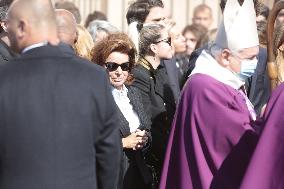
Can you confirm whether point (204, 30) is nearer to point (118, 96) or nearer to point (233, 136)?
point (118, 96)

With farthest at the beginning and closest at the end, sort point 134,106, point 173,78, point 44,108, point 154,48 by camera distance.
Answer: point 173,78 → point 154,48 → point 134,106 → point 44,108

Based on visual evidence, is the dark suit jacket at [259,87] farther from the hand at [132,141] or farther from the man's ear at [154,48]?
the hand at [132,141]

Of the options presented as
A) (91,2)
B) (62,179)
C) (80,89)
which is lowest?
(91,2)

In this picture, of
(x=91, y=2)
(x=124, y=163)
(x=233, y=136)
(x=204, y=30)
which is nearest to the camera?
(x=233, y=136)

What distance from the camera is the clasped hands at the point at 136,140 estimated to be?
21.9ft

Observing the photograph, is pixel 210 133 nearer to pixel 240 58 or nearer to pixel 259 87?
pixel 240 58

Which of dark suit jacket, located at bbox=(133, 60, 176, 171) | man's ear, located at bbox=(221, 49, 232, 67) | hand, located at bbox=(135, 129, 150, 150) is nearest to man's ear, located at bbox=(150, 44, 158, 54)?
dark suit jacket, located at bbox=(133, 60, 176, 171)

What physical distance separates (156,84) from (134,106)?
0.55 meters

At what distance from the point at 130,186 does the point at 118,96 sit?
0.64 m

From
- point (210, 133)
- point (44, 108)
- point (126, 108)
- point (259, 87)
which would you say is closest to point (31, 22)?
point (44, 108)

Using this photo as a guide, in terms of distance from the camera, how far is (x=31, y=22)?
498 cm

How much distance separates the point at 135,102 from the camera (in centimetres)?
691

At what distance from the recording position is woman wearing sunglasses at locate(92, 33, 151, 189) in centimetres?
682

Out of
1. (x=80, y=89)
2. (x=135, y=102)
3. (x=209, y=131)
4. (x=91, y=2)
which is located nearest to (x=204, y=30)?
(x=91, y=2)
